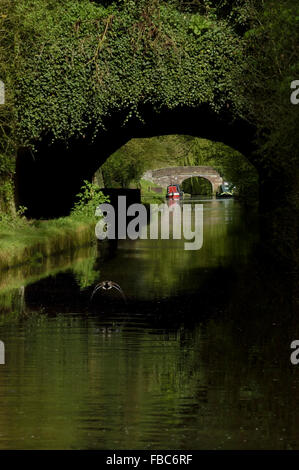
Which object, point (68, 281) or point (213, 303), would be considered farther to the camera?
point (68, 281)

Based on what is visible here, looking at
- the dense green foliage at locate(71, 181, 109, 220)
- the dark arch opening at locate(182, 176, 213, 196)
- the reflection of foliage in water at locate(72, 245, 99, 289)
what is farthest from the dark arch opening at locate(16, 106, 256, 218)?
the dark arch opening at locate(182, 176, 213, 196)

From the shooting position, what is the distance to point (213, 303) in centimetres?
1588

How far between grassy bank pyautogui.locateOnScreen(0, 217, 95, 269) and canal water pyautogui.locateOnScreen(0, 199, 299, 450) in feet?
3.21

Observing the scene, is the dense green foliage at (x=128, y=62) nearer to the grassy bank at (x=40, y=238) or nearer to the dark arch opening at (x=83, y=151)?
the dark arch opening at (x=83, y=151)

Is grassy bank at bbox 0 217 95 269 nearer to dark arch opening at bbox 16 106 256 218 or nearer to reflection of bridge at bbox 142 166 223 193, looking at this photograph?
dark arch opening at bbox 16 106 256 218

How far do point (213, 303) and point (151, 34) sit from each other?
1282cm

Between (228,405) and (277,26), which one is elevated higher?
(277,26)

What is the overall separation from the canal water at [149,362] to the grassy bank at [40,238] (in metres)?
0.98

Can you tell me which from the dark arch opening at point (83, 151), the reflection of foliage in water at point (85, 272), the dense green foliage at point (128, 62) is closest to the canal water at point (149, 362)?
the reflection of foliage in water at point (85, 272)

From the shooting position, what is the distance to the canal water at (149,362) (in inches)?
294

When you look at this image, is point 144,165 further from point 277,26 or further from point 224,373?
point 224,373

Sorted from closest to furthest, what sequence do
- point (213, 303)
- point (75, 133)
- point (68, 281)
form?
point (213, 303) → point (68, 281) → point (75, 133)

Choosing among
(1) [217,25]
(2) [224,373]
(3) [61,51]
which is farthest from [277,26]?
(2) [224,373]

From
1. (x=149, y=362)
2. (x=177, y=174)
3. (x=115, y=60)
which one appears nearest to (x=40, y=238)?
(x=115, y=60)
